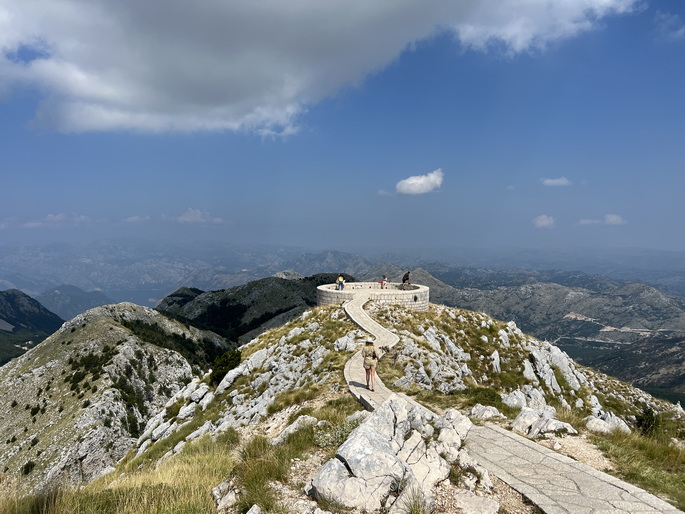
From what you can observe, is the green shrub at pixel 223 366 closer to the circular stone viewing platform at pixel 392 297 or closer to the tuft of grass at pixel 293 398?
the tuft of grass at pixel 293 398

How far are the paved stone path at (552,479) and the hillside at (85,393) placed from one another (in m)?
48.8

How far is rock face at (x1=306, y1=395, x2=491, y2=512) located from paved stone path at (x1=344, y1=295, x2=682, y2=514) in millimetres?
866

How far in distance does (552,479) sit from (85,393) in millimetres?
71712

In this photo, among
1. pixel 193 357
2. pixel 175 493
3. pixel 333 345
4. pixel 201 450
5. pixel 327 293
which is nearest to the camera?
pixel 175 493

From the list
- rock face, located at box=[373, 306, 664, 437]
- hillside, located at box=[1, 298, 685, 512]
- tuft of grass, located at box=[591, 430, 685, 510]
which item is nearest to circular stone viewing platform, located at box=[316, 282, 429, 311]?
rock face, located at box=[373, 306, 664, 437]

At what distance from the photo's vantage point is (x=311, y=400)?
19.2 m

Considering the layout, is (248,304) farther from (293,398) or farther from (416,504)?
(416,504)

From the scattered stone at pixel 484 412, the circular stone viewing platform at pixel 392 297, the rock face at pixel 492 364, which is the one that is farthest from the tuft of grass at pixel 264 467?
the circular stone viewing platform at pixel 392 297

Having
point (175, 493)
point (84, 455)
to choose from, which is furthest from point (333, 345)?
point (84, 455)

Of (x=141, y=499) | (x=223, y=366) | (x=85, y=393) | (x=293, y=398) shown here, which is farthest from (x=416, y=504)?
(x=85, y=393)

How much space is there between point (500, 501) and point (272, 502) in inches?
200

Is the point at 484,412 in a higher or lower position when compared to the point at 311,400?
higher

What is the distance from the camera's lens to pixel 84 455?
2028 inches

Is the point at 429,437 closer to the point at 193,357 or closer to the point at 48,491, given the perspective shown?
the point at 48,491
